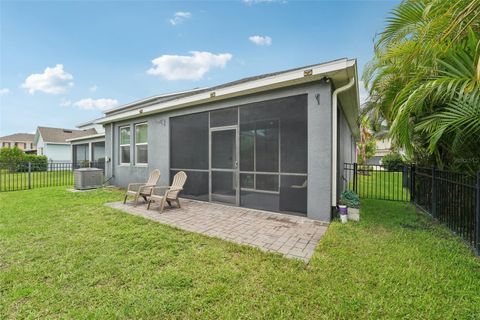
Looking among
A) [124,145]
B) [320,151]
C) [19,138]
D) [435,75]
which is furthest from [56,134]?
[435,75]

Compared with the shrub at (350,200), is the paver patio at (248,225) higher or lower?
lower

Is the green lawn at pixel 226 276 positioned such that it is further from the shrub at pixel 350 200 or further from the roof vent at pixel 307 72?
the roof vent at pixel 307 72

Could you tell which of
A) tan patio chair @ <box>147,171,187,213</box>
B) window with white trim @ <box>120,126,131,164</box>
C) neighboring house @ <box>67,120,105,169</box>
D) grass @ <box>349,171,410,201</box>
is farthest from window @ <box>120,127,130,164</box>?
grass @ <box>349,171,410,201</box>

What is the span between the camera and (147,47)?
36.0ft

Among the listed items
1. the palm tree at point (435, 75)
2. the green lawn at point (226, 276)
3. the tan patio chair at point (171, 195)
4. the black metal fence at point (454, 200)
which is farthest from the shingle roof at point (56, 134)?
the black metal fence at point (454, 200)

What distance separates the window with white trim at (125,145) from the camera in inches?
356

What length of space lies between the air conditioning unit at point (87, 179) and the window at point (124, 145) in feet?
3.73

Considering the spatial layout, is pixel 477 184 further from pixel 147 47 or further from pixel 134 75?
pixel 134 75

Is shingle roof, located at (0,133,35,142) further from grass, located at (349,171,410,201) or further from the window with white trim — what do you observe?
grass, located at (349,171,410,201)

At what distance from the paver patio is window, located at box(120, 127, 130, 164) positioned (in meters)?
3.59

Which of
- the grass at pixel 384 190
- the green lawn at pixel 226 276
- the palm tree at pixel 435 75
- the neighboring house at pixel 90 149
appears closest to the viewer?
the green lawn at pixel 226 276

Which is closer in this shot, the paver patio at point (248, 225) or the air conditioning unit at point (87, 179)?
the paver patio at point (248, 225)

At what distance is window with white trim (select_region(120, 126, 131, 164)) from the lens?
9.05 metres

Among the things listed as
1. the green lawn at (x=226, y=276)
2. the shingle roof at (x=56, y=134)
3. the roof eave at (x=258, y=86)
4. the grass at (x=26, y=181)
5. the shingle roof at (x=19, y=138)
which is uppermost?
the shingle roof at (x=19, y=138)
